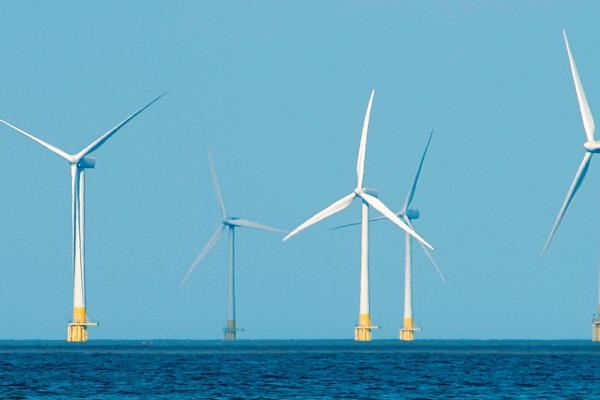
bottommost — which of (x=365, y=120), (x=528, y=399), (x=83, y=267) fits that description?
(x=528, y=399)

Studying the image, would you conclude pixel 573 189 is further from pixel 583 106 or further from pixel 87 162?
pixel 87 162

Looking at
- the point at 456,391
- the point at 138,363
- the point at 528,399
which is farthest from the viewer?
the point at 138,363

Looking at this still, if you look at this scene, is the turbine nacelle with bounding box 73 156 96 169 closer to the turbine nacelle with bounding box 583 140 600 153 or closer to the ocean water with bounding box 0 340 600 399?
the ocean water with bounding box 0 340 600 399

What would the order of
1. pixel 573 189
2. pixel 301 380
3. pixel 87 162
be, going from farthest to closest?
1. pixel 87 162
2. pixel 573 189
3. pixel 301 380

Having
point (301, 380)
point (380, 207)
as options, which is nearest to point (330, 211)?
point (380, 207)

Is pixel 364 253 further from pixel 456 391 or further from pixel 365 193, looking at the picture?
pixel 456 391

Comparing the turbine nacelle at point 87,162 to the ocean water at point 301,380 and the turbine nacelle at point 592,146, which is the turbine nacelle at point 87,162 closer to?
the ocean water at point 301,380

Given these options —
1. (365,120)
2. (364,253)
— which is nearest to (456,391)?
(365,120)

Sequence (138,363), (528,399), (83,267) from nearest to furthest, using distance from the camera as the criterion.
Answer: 1. (528,399)
2. (138,363)
3. (83,267)

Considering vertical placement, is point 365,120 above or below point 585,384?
above

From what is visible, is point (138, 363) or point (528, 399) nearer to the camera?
point (528, 399)

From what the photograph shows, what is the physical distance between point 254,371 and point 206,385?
26.7 m

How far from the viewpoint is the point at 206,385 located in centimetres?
9838

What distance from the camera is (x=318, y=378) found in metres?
110
